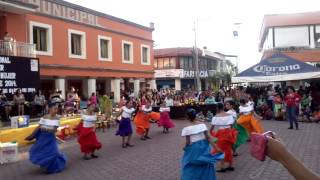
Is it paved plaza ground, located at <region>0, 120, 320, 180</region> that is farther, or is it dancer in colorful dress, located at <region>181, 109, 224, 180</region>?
paved plaza ground, located at <region>0, 120, 320, 180</region>

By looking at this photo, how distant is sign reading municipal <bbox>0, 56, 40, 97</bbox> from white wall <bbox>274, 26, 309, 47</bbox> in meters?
28.2

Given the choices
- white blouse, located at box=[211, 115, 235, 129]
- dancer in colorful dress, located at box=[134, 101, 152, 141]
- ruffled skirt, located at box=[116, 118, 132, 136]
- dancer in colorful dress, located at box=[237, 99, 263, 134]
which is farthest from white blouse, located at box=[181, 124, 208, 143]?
dancer in colorful dress, located at box=[134, 101, 152, 141]

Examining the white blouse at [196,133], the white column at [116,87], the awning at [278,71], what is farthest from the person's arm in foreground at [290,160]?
the white column at [116,87]

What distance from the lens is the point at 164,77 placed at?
198ft

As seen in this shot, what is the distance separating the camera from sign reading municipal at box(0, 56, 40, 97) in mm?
20422

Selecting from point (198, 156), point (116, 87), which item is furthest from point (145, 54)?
point (198, 156)

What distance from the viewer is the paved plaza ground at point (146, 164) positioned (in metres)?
9.98

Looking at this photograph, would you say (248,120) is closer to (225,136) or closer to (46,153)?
(225,136)

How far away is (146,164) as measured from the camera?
11.5 meters

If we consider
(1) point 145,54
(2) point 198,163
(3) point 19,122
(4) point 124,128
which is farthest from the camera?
(1) point 145,54

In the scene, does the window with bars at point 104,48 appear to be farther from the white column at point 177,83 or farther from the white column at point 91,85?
the white column at point 177,83

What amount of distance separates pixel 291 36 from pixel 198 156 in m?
38.9

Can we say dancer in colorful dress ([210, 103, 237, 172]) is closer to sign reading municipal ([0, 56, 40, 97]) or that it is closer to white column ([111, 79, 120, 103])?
sign reading municipal ([0, 56, 40, 97])

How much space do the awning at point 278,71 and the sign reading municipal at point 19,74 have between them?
33.3ft
